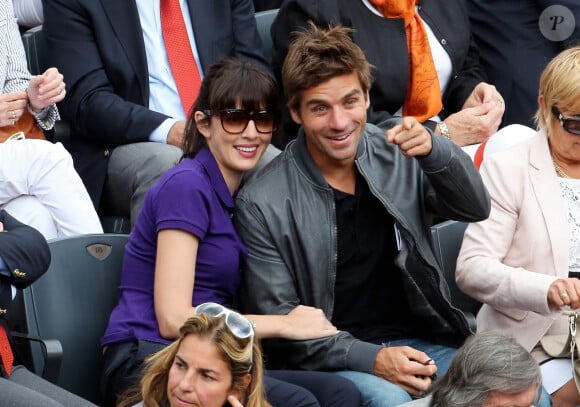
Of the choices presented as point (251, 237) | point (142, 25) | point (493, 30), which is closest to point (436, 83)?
point (493, 30)

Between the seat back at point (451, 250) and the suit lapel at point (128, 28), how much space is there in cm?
146

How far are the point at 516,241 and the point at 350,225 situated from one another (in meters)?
0.64

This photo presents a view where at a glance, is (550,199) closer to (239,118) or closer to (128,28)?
(239,118)

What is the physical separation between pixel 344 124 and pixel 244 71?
39 centimetres

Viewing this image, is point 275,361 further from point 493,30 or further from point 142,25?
point 493,30

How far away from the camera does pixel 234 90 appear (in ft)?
14.5

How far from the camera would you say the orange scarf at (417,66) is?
5734 millimetres

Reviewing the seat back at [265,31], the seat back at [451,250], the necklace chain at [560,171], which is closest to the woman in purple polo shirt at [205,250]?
the seat back at [451,250]

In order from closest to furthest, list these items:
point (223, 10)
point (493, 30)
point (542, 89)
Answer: point (542, 89), point (223, 10), point (493, 30)

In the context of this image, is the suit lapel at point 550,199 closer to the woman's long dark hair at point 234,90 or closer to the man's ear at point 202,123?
the woman's long dark hair at point 234,90

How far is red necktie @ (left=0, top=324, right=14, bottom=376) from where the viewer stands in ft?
13.0

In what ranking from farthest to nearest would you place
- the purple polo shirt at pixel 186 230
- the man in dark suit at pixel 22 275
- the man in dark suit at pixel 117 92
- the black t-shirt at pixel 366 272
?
the man in dark suit at pixel 117 92
the black t-shirt at pixel 366 272
the purple polo shirt at pixel 186 230
the man in dark suit at pixel 22 275

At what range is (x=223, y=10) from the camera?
5.70 meters

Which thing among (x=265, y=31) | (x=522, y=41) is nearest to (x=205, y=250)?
(x=265, y=31)
